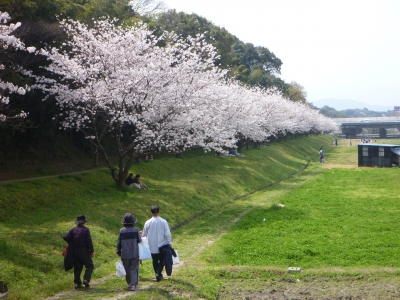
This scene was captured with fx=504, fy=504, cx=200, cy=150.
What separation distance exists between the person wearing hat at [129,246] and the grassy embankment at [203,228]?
428 mm

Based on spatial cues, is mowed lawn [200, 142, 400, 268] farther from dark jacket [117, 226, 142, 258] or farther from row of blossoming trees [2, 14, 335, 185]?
row of blossoming trees [2, 14, 335, 185]

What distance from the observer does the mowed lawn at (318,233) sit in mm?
15727

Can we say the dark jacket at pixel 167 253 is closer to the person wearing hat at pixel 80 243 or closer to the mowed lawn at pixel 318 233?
the person wearing hat at pixel 80 243

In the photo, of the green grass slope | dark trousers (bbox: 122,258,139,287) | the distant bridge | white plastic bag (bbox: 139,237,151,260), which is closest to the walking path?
dark trousers (bbox: 122,258,139,287)

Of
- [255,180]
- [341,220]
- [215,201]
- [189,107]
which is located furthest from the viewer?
[255,180]

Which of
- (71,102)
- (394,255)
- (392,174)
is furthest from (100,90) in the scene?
(392,174)

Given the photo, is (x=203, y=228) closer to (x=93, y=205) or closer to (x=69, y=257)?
(x=93, y=205)

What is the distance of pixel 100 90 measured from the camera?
23.2m

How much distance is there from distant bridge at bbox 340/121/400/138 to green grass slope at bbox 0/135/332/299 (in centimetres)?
12094

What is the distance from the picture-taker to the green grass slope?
1319cm

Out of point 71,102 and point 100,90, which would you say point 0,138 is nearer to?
point 71,102

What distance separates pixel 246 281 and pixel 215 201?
49.8 feet

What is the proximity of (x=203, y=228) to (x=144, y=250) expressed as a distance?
10238 mm

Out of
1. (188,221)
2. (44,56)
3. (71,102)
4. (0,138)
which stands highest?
(44,56)
